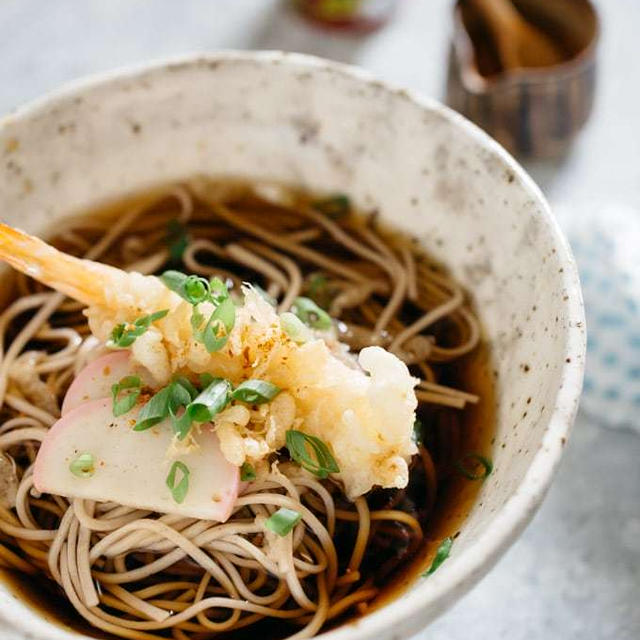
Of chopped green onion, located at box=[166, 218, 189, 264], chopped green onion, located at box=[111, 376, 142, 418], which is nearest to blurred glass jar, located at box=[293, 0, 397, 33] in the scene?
chopped green onion, located at box=[166, 218, 189, 264]

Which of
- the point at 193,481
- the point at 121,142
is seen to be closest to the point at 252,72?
the point at 121,142

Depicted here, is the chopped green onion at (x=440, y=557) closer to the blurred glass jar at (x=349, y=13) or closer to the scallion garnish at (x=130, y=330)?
the scallion garnish at (x=130, y=330)

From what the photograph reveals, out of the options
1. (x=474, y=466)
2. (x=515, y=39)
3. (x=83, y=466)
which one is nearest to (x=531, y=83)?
(x=515, y=39)

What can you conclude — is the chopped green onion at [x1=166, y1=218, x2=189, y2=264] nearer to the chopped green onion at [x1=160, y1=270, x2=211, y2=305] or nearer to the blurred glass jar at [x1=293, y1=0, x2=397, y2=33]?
the chopped green onion at [x1=160, y1=270, x2=211, y2=305]

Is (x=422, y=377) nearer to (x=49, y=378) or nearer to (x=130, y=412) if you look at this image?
(x=130, y=412)

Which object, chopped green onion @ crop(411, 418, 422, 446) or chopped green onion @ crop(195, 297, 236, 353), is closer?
chopped green onion @ crop(195, 297, 236, 353)
